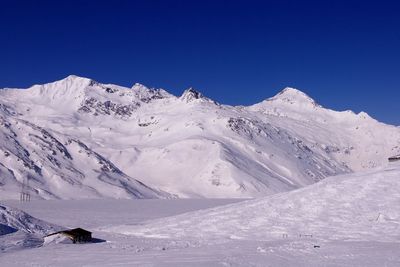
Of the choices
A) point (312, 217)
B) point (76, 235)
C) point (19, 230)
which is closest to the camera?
point (76, 235)

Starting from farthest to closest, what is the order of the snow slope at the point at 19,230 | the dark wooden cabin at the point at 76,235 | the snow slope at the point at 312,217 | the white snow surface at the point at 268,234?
the snow slope at the point at 312,217 < the dark wooden cabin at the point at 76,235 < the snow slope at the point at 19,230 < the white snow surface at the point at 268,234

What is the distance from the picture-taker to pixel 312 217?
59.0 metres

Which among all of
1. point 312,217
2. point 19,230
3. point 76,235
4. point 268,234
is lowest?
point 76,235

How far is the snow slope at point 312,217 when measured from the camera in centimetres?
5425

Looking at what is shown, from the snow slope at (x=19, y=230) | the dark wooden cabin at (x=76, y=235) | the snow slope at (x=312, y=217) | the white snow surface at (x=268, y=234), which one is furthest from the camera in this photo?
the snow slope at (x=312, y=217)

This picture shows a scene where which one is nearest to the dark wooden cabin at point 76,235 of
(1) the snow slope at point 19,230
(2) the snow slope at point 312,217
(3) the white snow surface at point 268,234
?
(3) the white snow surface at point 268,234

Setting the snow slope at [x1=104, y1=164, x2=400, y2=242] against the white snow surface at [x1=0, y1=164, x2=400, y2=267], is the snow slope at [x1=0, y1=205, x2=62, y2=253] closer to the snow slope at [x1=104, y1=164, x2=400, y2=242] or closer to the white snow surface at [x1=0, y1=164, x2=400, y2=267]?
the white snow surface at [x1=0, y1=164, x2=400, y2=267]

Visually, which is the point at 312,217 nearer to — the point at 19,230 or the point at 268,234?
the point at 268,234

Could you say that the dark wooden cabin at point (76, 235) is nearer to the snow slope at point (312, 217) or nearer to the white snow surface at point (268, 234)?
the white snow surface at point (268, 234)

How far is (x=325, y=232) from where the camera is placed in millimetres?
54000

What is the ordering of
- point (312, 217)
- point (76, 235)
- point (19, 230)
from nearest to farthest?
point (76, 235) < point (19, 230) < point (312, 217)

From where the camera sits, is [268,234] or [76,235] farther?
[268,234]

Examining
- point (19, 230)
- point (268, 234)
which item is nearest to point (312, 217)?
point (268, 234)

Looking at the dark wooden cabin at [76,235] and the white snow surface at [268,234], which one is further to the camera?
the dark wooden cabin at [76,235]
